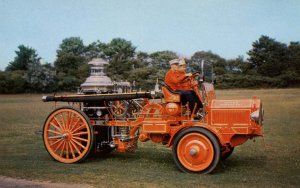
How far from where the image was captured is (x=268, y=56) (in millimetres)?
46219

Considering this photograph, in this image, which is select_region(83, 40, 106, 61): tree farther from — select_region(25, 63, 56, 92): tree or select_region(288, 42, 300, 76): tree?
select_region(288, 42, 300, 76): tree

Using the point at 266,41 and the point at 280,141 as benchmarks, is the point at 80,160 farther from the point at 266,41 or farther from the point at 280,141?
the point at 266,41

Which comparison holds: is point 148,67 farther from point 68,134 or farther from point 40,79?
point 68,134

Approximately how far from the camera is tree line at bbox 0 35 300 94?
42625 millimetres

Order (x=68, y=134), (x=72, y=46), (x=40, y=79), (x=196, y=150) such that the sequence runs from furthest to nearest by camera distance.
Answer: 1. (x=72, y=46)
2. (x=40, y=79)
3. (x=68, y=134)
4. (x=196, y=150)

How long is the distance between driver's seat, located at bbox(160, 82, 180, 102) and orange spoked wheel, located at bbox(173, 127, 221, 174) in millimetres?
704

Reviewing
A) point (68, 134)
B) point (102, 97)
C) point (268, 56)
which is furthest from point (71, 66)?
point (102, 97)

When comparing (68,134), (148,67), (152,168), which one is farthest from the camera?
(148,67)

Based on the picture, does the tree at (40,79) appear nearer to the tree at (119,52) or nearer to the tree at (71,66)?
the tree at (71,66)

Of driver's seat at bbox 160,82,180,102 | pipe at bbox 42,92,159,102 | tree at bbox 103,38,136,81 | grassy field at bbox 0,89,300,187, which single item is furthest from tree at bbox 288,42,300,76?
pipe at bbox 42,92,159,102

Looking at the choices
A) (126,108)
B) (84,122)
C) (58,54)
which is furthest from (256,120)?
(58,54)

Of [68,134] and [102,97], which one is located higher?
[102,97]

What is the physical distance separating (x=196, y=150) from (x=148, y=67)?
33.4 meters

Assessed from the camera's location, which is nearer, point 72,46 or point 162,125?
point 162,125
